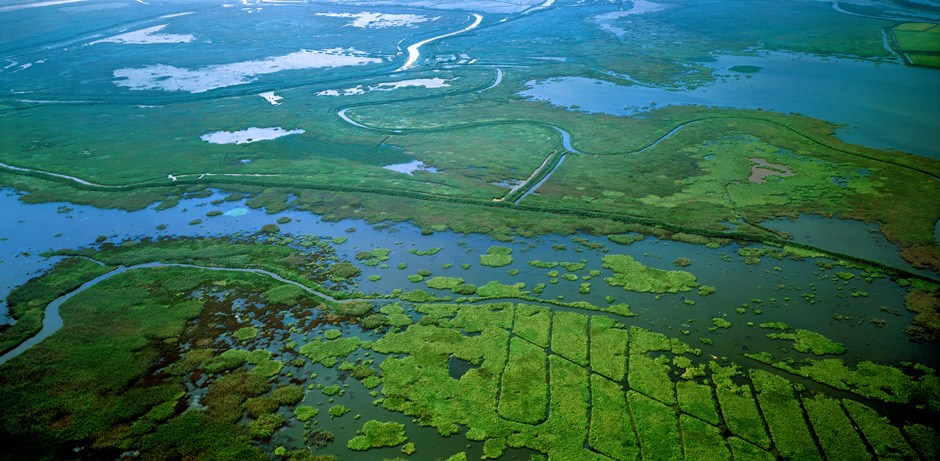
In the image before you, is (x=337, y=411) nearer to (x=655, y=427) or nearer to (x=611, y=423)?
(x=611, y=423)

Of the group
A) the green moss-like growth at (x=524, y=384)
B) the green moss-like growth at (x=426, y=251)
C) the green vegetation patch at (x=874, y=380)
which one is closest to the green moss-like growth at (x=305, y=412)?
the green moss-like growth at (x=524, y=384)

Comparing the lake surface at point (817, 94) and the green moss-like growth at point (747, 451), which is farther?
the lake surface at point (817, 94)

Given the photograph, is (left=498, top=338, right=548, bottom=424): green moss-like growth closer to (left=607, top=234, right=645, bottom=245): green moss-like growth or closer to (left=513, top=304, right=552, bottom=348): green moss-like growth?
(left=513, top=304, right=552, bottom=348): green moss-like growth

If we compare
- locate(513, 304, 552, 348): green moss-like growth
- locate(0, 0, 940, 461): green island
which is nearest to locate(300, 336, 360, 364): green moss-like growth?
locate(0, 0, 940, 461): green island

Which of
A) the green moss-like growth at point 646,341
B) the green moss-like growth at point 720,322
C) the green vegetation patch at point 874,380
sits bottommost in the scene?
the green vegetation patch at point 874,380

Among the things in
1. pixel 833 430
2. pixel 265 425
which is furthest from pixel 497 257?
pixel 833 430

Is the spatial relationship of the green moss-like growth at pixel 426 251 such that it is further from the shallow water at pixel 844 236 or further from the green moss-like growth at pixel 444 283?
the shallow water at pixel 844 236
